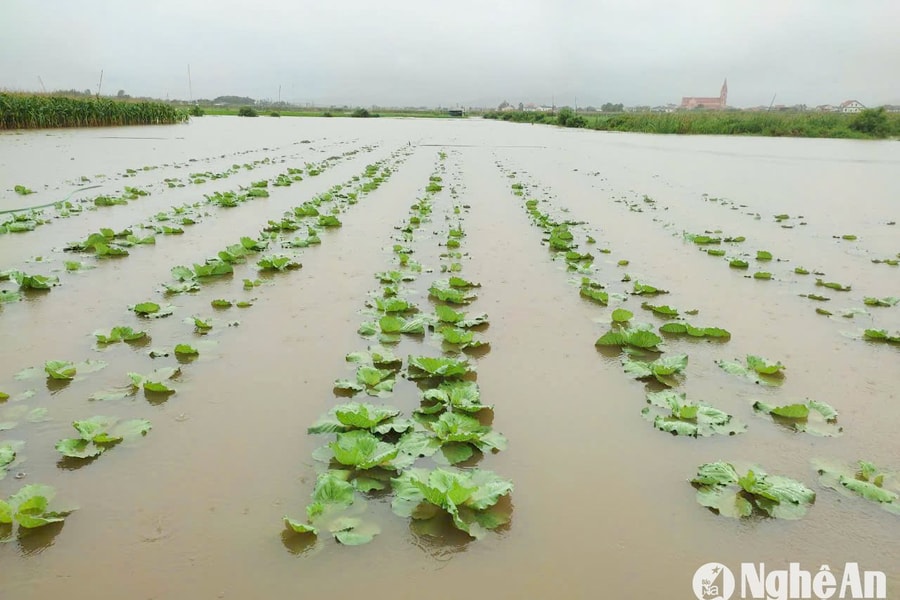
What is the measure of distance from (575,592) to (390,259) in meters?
5.51

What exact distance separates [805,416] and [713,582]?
178 cm

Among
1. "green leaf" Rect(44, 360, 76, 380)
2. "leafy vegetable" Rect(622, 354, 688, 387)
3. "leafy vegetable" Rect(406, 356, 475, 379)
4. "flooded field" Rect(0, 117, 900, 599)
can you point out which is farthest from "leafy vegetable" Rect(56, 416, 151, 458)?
"leafy vegetable" Rect(622, 354, 688, 387)

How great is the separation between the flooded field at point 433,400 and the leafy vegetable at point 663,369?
0.08 ft

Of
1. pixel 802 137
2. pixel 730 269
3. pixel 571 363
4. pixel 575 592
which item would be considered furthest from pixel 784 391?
pixel 802 137

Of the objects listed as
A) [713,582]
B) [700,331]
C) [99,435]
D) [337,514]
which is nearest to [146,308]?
[99,435]

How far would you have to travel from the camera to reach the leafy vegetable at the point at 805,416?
11.6 feet

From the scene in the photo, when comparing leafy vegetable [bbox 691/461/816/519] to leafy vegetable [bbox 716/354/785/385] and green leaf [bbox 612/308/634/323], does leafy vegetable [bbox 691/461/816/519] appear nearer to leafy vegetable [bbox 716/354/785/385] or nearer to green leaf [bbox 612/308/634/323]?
leafy vegetable [bbox 716/354/785/385]

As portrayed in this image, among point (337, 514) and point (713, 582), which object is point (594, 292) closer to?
point (713, 582)

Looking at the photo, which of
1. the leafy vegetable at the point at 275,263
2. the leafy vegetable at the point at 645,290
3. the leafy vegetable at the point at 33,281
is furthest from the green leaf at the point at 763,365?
the leafy vegetable at the point at 33,281

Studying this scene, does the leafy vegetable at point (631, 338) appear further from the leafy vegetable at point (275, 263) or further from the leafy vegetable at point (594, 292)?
the leafy vegetable at point (275, 263)

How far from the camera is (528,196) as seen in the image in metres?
13.1

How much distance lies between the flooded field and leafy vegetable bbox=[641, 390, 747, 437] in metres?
0.02

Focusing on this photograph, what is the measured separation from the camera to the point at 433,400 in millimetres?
3664

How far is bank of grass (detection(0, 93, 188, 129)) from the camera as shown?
26.4 metres
